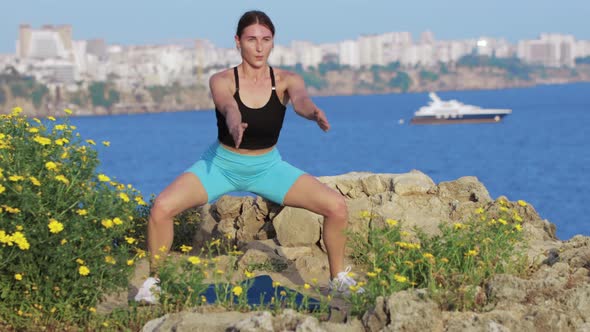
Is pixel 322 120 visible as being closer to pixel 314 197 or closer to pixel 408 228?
pixel 314 197

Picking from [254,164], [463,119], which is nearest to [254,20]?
[254,164]

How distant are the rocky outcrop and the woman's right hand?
37.3 inches

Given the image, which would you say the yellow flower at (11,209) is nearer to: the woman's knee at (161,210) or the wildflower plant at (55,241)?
the wildflower plant at (55,241)

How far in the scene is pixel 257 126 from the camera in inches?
255

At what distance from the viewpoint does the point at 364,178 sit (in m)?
9.34

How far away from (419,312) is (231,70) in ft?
7.30

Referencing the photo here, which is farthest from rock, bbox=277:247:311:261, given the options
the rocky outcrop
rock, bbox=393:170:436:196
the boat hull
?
the boat hull

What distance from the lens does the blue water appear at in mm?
50859

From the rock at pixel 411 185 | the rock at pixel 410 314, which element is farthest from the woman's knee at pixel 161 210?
the rock at pixel 411 185

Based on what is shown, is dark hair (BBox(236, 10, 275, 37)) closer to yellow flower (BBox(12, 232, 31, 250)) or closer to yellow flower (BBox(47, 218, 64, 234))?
yellow flower (BBox(47, 218, 64, 234))

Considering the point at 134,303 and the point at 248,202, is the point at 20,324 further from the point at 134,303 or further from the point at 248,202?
the point at 248,202

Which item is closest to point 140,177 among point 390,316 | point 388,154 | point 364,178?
point 388,154

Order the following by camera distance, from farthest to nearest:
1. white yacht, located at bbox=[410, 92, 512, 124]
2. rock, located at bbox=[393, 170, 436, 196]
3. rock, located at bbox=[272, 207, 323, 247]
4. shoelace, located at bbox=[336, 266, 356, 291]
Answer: white yacht, located at bbox=[410, 92, 512, 124] < rock, located at bbox=[393, 170, 436, 196] < rock, located at bbox=[272, 207, 323, 247] < shoelace, located at bbox=[336, 266, 356, 291]

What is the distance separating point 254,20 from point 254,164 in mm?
903
